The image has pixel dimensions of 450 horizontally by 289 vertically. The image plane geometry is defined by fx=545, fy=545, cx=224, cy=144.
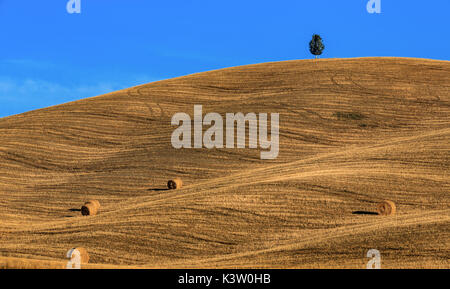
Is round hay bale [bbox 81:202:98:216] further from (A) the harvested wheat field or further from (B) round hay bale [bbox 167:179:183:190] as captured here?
(B) round hay bale [bbox 167:179:183:190]

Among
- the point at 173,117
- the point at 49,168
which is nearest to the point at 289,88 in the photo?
the point at 173,117

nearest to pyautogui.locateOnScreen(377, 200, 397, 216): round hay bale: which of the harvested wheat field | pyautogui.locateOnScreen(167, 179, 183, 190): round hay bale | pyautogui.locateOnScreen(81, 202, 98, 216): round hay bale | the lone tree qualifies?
the harvested wheat field

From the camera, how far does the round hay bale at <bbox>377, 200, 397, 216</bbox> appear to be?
19.0 meters

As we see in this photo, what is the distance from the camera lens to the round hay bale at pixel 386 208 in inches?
749

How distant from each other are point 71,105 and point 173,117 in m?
9.85

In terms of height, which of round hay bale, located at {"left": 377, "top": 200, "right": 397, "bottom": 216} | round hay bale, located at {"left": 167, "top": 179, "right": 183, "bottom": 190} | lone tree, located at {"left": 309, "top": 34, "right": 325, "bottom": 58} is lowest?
round hay bale, located at {"left": 377, "top": 200, "right": 397, "bottom": 216}

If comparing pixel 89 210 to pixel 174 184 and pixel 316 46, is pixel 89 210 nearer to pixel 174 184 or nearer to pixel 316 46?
pixel 174 184

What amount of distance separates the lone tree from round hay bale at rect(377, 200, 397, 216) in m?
42.4

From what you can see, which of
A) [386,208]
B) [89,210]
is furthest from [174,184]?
[386,208]

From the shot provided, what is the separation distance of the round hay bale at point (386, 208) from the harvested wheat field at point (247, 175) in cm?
52

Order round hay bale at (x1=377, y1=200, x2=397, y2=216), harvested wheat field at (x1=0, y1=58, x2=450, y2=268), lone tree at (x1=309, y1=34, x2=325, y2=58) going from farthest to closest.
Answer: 1. lone tree at (x1=309, y1=34, x2=325, y2=58)
2. round hay bale at (x1=377, y1=200, x2=397, y2=216)
3. harvested wheat field at (x1=0, y1=58, x2=450, y2=268)

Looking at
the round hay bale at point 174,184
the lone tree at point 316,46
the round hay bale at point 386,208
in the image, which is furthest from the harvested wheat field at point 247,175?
the lone tree at point 316,46

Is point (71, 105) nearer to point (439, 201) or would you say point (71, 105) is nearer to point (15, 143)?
point (15, 143)

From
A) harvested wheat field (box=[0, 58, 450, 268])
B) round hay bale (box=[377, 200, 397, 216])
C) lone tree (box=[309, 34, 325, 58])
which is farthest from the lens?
lone tree (box=[309, 34, 325, 58])
